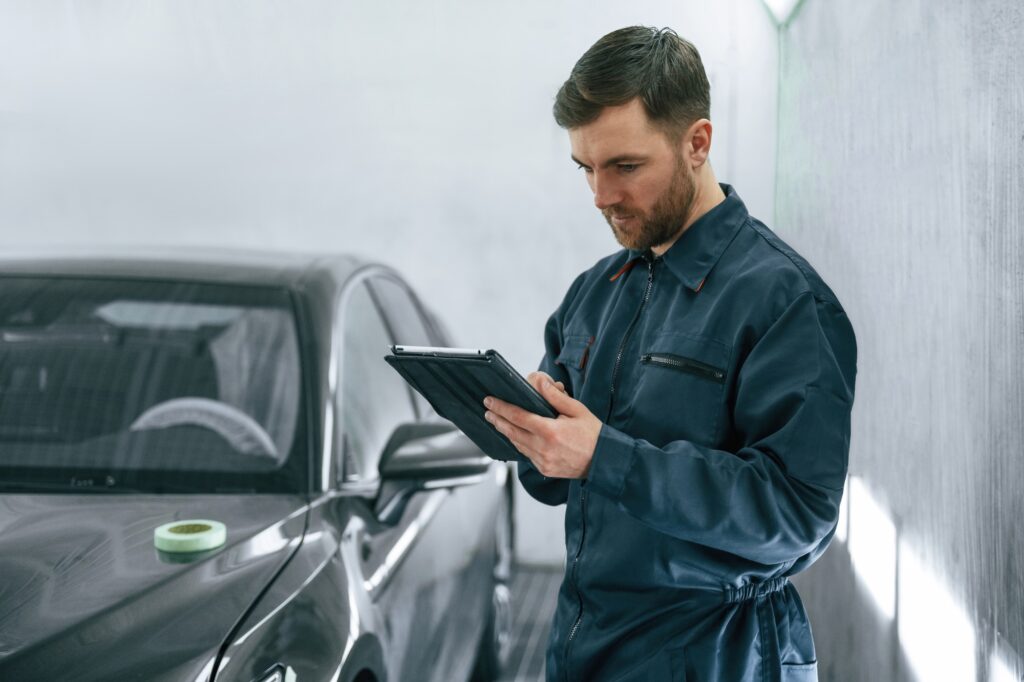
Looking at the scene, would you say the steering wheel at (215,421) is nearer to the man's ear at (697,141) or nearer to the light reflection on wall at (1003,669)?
the man's ear at (697,141)

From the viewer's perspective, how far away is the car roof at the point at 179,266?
2371mm

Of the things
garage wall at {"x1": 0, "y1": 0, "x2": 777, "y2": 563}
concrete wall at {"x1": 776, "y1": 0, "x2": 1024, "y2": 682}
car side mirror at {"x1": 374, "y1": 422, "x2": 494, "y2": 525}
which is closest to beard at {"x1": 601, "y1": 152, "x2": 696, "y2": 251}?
concrete wall at {"x1": 776, "y1": 0, "x2": 1024, "y2": 682}

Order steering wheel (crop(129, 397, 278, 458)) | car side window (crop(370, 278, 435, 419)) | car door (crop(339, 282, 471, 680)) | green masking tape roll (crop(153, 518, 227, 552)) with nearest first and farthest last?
green masking tape roll (crop(153, 518, 227, 552)), car door (crop(339, 282, 471, 680)), steering wheel (crop(129, 397, 278, 458)), car side window (crop(370, 278, 435, 419))

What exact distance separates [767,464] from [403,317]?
1703 millimetres

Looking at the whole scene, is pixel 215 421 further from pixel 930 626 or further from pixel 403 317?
pixel 930 626

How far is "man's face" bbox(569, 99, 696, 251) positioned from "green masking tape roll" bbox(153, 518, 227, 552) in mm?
816

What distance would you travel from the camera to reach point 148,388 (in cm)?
228

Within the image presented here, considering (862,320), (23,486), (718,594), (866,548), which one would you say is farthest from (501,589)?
(718,594)

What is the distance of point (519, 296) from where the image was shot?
439 cm

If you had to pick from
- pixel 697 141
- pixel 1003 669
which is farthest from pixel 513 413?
pixel 1003 669

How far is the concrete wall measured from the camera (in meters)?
1.52

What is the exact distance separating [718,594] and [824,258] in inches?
70.3

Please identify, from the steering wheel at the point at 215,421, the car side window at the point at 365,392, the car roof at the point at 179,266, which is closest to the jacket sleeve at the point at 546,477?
the car side window at the point at 365,392

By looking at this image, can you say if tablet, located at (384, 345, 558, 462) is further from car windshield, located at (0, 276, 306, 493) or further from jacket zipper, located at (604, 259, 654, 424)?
car windshield, located at (0, 276, 306, 493)
